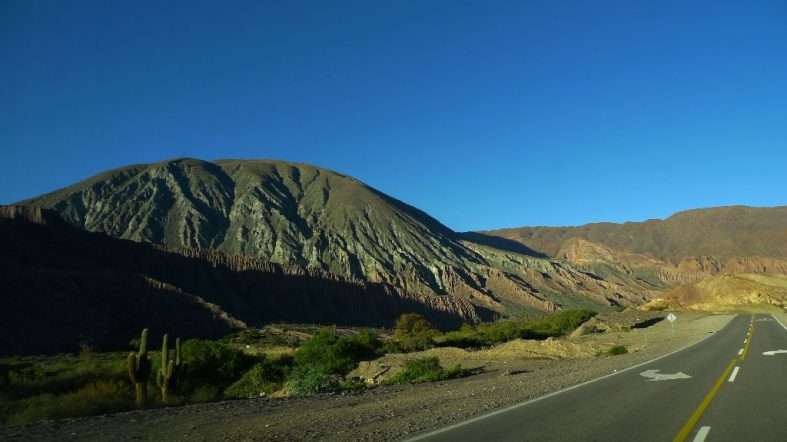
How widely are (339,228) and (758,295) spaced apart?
3497 inches

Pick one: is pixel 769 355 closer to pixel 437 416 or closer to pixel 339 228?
pixel 437 416

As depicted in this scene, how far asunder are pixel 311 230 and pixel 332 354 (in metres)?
98.2

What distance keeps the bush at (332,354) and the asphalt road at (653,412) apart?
21470mm

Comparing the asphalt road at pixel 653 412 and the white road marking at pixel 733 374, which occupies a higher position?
the asphalt road at pixel 653 412

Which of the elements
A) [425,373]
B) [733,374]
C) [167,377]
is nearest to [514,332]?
[425,373]

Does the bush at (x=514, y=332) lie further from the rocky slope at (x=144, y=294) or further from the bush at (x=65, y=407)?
the bush at (x=65, y=407)

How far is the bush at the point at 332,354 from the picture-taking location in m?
34.5

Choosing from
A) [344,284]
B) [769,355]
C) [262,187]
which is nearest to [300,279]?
[344,284]

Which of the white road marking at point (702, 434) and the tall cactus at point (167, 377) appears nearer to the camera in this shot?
the white road marking at point (702, 434)

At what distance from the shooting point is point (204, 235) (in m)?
123

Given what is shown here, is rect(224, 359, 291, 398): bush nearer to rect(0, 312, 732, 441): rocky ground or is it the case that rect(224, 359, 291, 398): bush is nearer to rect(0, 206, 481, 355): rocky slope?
rect(0, 312, 732, 441): rocky ground

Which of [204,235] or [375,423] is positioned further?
[204,235]

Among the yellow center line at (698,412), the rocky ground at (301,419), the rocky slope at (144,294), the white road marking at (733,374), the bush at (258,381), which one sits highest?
the rocky slope at (144,294)

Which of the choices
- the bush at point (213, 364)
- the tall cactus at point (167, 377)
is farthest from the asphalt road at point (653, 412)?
the bush at point (213, 364)
